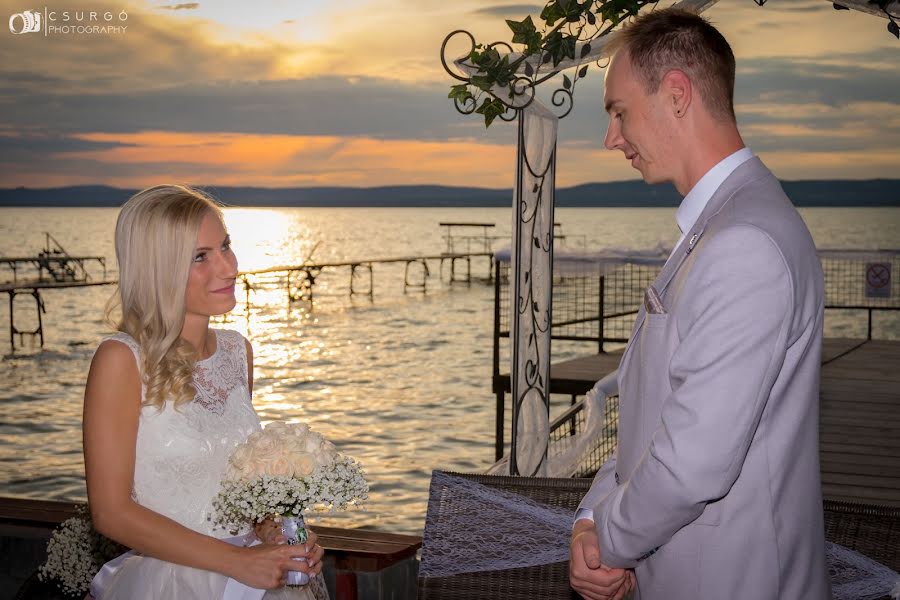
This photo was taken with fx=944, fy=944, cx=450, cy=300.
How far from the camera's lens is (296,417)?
54.1 ft

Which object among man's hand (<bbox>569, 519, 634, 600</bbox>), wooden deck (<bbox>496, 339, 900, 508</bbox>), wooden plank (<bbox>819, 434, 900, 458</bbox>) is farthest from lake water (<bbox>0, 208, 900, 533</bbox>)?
man's hand (<bbox>569, 519, 634, 600</bbox>)

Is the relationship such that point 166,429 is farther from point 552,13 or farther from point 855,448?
point 855,448

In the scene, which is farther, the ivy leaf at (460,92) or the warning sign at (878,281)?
the warning sign at (878,281)

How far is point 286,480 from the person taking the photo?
214 centimetres

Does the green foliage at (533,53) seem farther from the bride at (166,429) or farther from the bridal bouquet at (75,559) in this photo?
the bridal bouquet at (75,559)

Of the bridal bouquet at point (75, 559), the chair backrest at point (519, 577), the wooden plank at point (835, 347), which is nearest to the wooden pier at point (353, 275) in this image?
the wooden plank at point (835, 347)

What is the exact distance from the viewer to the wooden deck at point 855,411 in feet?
20.2

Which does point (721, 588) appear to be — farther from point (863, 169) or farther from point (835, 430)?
point (863, 169)

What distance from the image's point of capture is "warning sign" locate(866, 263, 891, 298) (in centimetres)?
1138

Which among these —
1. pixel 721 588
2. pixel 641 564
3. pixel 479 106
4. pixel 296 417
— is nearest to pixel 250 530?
pixel 641 564

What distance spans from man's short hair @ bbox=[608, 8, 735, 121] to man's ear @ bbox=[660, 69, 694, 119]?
0.01 metres

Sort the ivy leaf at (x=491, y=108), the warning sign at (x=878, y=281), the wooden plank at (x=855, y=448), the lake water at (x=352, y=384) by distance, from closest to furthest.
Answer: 1. the ivy leaf at (x=491, y=108)
2. the wooden plank at (x=855, y=448)
3. the warning sign at (x=878, y=281)
4. the lake water at (x=352, y=384)

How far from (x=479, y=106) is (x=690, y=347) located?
300cm

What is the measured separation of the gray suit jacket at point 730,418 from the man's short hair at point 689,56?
5.8 inches
